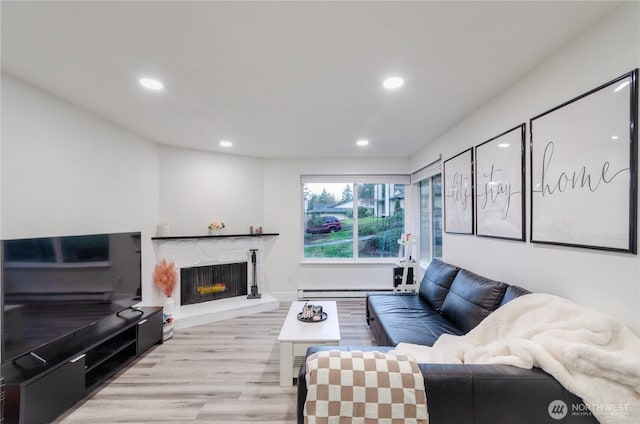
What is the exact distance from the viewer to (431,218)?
13.5 feet

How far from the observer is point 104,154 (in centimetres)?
279

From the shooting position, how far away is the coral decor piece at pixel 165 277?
11.4 ft

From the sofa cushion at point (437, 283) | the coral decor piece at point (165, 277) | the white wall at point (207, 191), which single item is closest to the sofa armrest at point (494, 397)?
the sofa cushion at point (437, 283)

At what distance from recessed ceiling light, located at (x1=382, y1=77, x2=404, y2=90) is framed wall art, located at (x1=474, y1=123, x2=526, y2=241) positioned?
0.96 m

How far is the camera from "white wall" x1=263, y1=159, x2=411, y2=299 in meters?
4.68

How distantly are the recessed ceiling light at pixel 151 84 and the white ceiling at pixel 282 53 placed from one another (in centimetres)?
5

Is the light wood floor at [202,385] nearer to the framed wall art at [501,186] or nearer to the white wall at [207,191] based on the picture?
the white wall at [207,191]

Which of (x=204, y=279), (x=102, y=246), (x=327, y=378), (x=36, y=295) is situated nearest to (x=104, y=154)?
(x=102, y=246)

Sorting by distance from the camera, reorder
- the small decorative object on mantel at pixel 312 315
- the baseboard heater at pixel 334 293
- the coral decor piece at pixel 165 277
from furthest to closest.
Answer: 1. the baseboard heater at pixel 334 293
2. the coral decor piece at pixel 165 277
3. the small decorative object on mantel at pixel 312 315

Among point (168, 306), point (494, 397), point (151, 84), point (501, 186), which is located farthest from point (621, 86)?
point (168, 306)

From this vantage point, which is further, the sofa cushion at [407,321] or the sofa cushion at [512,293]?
the sofa cushion at [407,321]

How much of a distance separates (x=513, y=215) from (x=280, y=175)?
11.4 ft

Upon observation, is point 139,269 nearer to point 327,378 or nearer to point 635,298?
point 327,378

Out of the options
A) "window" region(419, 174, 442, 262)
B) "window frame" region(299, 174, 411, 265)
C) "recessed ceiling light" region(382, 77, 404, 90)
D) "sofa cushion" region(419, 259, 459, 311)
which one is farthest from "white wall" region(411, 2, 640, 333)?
"window frame" region(299, 174, 411, 265)
